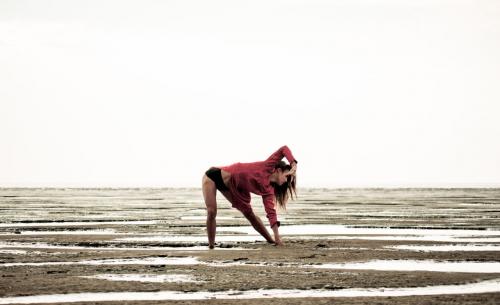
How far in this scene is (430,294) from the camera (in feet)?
24.5

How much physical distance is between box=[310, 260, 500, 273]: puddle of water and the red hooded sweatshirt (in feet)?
9.22

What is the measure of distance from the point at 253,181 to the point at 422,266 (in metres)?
3.64

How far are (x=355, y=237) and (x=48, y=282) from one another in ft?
23.2

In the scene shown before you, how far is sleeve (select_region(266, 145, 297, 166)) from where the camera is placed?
12.4 metres

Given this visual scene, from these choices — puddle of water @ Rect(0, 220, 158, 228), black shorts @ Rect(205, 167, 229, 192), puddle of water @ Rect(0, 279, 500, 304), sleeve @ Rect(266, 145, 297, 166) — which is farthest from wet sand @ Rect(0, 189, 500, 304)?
sleeve @ Rect(266, 145, 297, 166)

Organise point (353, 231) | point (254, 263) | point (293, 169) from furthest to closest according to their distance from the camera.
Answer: point (353, 231) < point (293, 169) < point (254, 263)

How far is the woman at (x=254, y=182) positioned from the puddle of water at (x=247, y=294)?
16.0ft

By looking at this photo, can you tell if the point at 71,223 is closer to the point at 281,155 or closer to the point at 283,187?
the point at 283,187

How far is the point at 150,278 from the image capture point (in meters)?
8.64

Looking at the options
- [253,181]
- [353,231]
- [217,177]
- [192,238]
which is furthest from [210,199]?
[353,231]

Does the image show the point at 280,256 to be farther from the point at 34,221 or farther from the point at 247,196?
the point at 34,221

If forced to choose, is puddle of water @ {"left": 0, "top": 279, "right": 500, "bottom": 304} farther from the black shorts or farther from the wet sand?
the black shorts

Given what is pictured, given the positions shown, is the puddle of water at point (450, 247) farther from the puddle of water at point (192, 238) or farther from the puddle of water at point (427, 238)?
the puddle of water at point (192, 238)

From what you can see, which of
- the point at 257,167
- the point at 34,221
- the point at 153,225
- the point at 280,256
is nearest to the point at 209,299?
the point at 280,256
